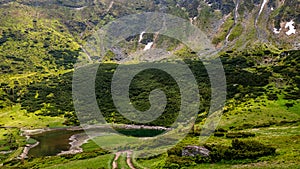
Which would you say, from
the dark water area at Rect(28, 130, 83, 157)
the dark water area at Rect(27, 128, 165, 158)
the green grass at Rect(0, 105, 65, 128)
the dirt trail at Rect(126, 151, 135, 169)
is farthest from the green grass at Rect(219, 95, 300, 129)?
the green grass at Rect(0, 105, 65, 128)

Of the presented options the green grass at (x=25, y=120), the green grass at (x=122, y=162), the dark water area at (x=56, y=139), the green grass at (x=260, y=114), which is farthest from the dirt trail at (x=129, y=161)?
the green grass at (x=25, y=120)

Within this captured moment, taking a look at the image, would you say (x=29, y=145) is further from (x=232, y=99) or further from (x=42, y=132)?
(x=232, y=99)

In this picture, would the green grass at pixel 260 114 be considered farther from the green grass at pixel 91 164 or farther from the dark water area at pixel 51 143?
the dark water area at pixel 51 143

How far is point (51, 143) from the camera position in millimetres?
127188

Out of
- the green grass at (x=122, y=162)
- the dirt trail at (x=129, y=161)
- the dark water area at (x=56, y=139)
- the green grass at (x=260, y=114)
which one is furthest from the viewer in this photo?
the dark water area at (x=56, y=139)

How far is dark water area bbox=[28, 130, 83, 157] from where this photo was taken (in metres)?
110

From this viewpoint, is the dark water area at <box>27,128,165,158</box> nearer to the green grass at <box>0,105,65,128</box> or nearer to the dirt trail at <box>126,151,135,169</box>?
the green grass at <box>0,105,65,128</box>

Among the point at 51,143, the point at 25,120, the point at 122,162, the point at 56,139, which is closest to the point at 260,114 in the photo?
the point at 122,162

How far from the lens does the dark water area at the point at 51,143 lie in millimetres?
110281

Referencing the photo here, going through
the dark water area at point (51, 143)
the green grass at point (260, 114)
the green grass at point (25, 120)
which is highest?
the green grass at point (260, 114)

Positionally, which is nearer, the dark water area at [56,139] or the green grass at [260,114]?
the green grass at [260,114]

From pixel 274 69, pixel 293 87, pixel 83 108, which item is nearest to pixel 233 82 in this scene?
pixel 274 69

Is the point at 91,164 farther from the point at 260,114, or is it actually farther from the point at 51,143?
the point at 51,143

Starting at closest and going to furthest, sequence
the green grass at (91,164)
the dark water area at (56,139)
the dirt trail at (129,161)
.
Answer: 1. the dirt trail at (129,161)
2. the green grass at (91,164)
3. the dark water area at (56,139)
